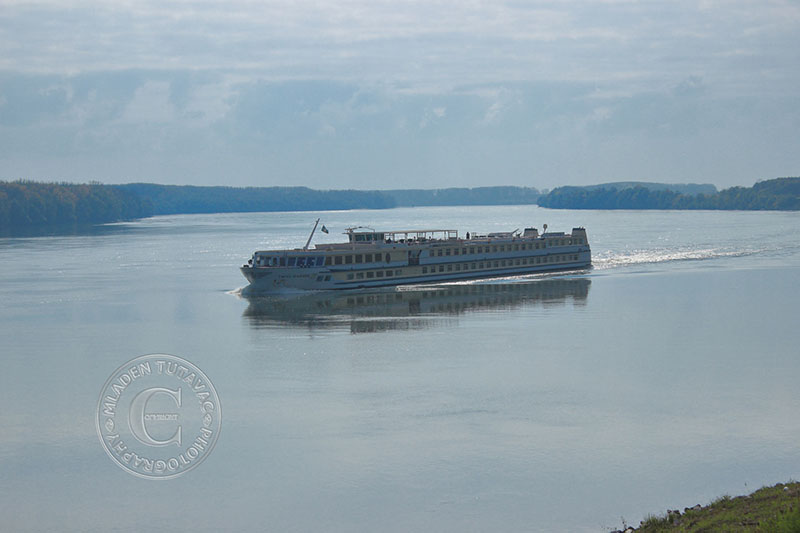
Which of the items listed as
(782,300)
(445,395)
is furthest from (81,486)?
(782,300)

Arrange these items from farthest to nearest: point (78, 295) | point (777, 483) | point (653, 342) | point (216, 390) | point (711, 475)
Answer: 1. point (78, 295)
2. point (653, 342)
3. point (216, 390)
4. point (711, 475)
5. point (777, 483)

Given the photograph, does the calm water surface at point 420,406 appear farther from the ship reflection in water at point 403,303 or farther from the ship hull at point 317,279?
the ship hull at point 317,279

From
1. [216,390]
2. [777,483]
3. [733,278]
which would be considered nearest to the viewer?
[777,483]

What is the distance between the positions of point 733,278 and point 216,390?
6448 centimetres

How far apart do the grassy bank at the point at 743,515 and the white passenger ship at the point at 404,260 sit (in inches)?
2101

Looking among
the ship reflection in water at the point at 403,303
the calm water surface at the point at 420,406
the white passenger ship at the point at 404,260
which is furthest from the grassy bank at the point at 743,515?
the white passenger ship at the point at 404,260

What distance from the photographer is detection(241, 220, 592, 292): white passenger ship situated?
80.9m

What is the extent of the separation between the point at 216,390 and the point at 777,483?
24952 mm

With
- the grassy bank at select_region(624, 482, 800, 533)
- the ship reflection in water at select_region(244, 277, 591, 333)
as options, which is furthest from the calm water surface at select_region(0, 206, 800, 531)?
the grassy bank at select_region(624, 482, 800, 533)

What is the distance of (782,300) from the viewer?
236ft

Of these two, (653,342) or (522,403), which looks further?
(653,342)

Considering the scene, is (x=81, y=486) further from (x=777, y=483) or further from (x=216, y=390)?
(x=777, y=483)

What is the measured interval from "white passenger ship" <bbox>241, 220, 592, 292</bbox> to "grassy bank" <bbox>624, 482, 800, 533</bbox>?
2101 inches

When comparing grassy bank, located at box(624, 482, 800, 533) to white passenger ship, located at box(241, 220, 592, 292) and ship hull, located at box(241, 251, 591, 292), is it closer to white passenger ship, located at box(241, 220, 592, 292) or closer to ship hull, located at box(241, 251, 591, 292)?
white passenger ship, located at box(241, 220, 592, 292)
